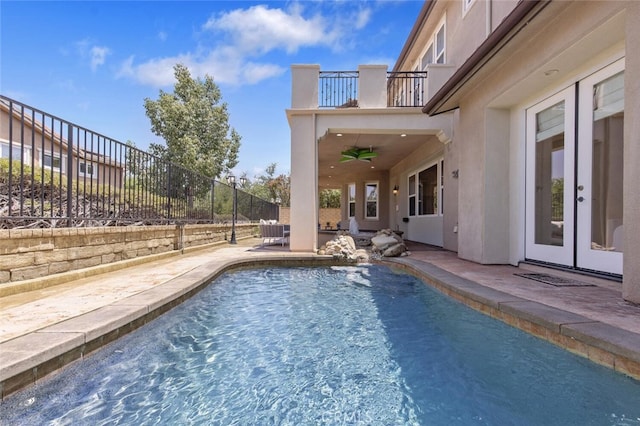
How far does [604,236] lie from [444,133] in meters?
4.64

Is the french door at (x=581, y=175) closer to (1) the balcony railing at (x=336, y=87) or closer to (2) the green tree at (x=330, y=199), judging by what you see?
(1) the balcony railing at (x=336, y=87)

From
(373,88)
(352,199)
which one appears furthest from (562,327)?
(352,199)

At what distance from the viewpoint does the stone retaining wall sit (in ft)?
12.2

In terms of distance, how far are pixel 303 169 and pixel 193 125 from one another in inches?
547

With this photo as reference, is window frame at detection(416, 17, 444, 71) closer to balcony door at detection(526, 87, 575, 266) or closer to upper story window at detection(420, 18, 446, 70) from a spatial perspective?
upper story window at detection(420, 18, 446, 70)

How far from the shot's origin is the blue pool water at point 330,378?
2012 mm

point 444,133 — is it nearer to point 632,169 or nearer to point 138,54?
point 632,169

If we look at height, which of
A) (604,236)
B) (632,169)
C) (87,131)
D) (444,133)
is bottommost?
(604,236)

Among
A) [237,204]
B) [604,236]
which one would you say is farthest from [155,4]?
[604,236]

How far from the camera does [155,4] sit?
11.2 meters

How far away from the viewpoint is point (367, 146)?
10.4 meters

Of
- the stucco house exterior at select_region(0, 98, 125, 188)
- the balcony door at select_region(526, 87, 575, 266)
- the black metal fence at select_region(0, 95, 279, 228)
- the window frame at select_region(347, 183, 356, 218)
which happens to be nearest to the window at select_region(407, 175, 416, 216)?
the window frame at select_region(347, 183, 356, 218)

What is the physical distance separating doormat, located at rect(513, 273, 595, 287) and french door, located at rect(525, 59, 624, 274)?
1.05ft

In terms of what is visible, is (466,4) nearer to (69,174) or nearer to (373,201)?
(69,174)
